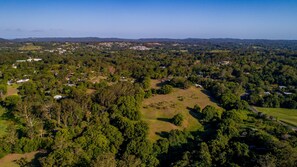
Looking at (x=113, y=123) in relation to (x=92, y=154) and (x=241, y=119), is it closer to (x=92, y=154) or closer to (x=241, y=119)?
(x=92, y=154)

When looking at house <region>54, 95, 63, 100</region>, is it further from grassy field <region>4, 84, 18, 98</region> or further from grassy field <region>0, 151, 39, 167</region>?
grassy field <region>0, 151, 39, 167</region>

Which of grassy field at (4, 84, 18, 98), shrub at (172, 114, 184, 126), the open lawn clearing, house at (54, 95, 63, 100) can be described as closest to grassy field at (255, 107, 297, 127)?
shrub at (172, 114, 184, 126)

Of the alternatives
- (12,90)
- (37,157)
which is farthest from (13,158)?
(12,90)

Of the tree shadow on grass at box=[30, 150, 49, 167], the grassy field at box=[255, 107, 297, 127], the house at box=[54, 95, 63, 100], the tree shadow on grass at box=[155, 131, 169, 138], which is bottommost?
the grassy field at box=[255, 107, 297, 127]

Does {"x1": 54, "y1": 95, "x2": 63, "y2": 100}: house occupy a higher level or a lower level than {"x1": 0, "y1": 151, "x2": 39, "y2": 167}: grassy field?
higher

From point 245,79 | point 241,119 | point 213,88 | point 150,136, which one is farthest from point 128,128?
point 245,79
